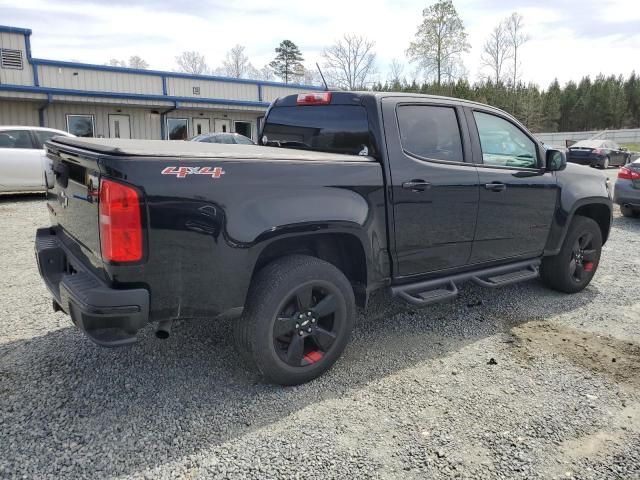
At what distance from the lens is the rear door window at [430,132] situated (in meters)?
3.75

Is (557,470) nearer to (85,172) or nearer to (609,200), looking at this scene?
(85,172)

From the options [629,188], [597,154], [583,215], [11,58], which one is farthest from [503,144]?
[597,154]

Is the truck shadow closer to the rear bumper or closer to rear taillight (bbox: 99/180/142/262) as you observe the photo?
the rear bumper

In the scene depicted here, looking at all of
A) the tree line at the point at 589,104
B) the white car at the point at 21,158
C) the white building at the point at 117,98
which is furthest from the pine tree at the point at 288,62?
the white car at the point at 21,158

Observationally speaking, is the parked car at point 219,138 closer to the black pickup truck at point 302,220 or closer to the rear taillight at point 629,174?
the rear taillight at point 629,174

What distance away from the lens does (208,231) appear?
2705mm

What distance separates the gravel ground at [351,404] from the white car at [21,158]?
7.19 meters

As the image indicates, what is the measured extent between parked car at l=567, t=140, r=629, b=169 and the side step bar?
22.0m

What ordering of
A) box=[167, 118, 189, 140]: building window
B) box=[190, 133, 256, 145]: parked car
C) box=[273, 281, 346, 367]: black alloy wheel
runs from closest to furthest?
box=[273, 281, 346, 367]: black alloy wheel < box=[190, 133, 256, 145]: parked car < box=[167, 118, 189, 140]: building window

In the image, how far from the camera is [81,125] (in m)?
20.3

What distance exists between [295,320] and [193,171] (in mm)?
1139

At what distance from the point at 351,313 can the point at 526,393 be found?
1.24 m

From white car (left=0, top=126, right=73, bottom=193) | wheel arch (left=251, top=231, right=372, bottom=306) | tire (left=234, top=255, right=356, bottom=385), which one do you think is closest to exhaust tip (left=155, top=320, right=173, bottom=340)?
tire (left=234, top=255, right=356, bottom=385)

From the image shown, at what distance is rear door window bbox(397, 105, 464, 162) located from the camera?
3750 millimetres
